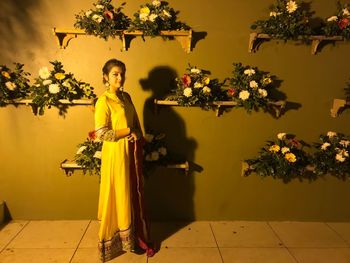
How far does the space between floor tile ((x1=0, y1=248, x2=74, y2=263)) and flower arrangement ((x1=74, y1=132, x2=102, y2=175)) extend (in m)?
0.69

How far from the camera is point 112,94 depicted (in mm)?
2225

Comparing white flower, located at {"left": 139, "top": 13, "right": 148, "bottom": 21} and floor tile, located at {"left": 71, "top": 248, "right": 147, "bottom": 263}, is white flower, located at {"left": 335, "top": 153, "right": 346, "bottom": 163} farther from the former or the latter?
white flower, located at {"left": 139, "top": 13, "right": 148, "bottom": 21}

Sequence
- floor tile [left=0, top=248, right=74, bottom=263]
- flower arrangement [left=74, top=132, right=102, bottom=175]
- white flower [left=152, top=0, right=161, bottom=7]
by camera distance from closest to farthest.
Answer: floor tile [left=0, top=248, right=74, bottom=263]
white flower [left=152, top=0, right=161, bottom=7]
flower arrangement [left=74, top=132, right=102, bottom=175]

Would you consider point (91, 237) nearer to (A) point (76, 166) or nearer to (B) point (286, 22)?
(A) point (76, 166)

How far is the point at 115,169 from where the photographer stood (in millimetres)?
2221

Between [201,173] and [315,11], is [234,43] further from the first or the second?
[201,173]

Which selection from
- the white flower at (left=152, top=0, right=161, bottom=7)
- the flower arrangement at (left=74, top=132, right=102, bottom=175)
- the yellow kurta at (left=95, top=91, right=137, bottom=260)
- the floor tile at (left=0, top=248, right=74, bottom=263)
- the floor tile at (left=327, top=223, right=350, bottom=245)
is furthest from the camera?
the floor tile at (left=327, top=223, right=350, bottom=245)

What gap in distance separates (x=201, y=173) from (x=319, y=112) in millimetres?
1243

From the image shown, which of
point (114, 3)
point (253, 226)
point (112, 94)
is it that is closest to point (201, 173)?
point (253, 226)

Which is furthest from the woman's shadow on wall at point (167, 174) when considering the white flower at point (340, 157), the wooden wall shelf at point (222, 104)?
the white flower at point (340, 157)

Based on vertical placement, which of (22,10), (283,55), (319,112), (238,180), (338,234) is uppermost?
(22,10)

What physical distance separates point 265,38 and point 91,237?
2.32 m

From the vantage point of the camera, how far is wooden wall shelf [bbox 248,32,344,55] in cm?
260

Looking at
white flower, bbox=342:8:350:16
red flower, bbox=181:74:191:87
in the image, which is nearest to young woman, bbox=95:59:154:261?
red flower, bbox=181:74:191:87
